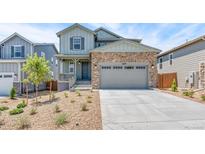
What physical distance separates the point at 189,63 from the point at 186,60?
688 millimetres

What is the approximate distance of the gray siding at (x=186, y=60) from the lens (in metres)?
17.3

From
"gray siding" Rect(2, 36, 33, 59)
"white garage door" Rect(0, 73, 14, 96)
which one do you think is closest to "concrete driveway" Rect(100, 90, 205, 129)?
"white garage door" Rect(0, 73, 14, 96)

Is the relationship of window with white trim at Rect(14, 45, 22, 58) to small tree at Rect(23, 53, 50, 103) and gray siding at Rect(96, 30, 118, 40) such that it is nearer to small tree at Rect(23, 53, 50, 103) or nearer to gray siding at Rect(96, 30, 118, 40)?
gray siding at Rect(96, 30, 118, 40)

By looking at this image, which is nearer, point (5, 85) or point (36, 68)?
point (36, 68)

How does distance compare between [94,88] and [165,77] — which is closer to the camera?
[94,88]

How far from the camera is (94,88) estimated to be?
753 inches

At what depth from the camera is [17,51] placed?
23344 millimetres

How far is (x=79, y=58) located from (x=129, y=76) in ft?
21.5

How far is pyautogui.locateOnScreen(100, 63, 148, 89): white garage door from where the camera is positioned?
1927 centimetres

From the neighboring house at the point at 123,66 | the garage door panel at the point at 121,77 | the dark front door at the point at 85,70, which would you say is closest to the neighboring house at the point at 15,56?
the neighboring house at the point at 123,66

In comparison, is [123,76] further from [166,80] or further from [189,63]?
[189,63]

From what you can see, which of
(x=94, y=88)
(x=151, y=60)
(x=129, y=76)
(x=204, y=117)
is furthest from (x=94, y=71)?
(x=204, y=117)

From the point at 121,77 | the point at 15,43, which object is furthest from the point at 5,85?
the point at 121,77
